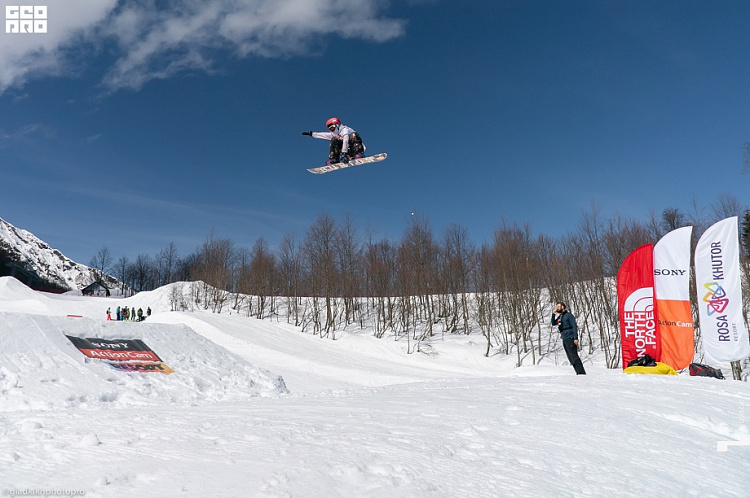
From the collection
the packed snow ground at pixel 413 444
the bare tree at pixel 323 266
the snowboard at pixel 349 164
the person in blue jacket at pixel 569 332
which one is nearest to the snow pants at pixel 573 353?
the person in blue jacket at pixel 569 332

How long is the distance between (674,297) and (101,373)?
16.5 meters

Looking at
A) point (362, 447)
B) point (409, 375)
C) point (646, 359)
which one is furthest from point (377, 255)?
point (362, 447)

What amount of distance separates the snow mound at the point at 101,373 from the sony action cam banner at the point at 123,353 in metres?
0.29

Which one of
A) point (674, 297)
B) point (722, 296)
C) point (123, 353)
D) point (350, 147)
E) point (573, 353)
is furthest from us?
point (123, 353)

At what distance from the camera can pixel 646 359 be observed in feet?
36.9

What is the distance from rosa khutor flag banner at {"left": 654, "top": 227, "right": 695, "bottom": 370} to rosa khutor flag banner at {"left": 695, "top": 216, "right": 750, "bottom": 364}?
46cm

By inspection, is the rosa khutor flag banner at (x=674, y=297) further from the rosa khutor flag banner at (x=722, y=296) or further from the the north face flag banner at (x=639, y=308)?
the rosa khutor flag banner at (x=722, y=296)

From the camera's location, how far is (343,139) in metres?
10.3

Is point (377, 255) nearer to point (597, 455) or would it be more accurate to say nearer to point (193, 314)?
point (193, 314)

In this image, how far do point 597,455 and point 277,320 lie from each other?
38.7 meters

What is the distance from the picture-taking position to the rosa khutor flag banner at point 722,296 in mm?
12125

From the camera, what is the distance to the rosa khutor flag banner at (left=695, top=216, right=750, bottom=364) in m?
12.1

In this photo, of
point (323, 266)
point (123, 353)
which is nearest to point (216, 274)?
point (323, 266)

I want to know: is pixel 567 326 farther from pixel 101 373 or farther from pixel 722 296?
pixel 101 373
